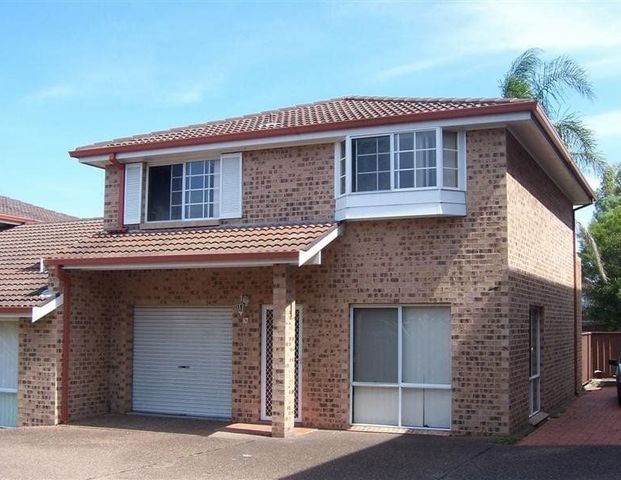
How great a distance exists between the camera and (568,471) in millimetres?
9664

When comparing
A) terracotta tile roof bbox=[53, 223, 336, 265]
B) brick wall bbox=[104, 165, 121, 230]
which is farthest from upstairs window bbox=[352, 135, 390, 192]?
brick wall bbox=[104, 165, 121, 230]

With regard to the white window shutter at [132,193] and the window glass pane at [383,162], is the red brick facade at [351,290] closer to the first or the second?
the white window shutter at [132,193]

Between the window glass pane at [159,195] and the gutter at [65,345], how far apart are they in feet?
7.04

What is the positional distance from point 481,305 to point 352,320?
227 cm

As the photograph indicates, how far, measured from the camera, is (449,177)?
42.4 feet

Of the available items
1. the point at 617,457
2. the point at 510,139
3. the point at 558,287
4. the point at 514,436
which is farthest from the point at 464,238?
the point at 558,287

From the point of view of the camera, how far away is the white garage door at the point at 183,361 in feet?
47.4

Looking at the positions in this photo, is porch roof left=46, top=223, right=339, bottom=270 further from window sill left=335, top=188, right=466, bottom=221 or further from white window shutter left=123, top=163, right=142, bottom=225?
white window shutter left=123, top=163, right=142, bottom=225

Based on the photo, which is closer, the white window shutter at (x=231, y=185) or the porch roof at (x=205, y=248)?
the porch roof at (x=205, y=248)

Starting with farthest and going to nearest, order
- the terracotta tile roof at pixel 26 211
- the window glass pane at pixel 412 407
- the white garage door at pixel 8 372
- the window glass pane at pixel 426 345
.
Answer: the terracotta tile roof at pixel 26 211 → the white garage door at pixel 8 372 → the window glass pane at pixel 412 407 → the window glass pane at pixel 426 345

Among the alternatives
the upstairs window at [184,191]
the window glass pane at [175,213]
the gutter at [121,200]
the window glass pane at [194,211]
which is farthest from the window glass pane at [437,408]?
the gutter at [121,200]

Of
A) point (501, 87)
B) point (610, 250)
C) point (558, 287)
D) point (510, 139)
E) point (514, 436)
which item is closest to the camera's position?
point (514, 436)

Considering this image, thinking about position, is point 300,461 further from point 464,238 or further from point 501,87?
point 501,87

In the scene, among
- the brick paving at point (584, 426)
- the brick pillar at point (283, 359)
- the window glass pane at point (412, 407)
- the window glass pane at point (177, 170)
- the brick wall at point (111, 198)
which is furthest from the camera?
the brick wall at point (111, 198)
